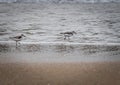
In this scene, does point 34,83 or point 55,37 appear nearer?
point 34,83

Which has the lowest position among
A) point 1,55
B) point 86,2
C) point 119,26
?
point 86,2

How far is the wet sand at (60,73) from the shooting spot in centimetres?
609

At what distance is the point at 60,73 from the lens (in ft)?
21.6

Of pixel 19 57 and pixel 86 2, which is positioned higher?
pixel 19 57

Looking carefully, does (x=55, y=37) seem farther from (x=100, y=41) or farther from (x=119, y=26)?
(x=119, y=26)

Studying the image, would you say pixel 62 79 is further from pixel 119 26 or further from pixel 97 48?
pixel 119 26

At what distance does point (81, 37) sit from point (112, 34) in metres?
1.45

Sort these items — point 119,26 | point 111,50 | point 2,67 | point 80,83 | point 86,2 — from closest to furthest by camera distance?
point 80,83 → point 2,67 → point 111,50 → point 119,26 → point 86,2

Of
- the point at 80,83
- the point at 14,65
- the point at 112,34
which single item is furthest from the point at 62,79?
the point at 112,34

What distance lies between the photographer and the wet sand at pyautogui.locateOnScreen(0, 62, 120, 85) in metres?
6.09

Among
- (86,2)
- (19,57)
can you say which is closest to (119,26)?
(19,57)

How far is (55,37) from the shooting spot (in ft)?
37.4

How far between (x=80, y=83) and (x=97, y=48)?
3.50 m

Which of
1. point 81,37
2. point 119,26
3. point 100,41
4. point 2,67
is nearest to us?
point 2,67
